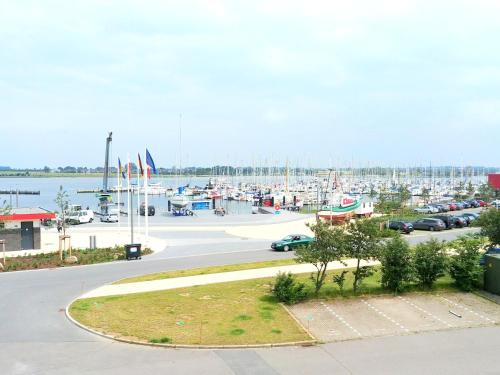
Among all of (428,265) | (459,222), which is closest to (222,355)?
(428,265)

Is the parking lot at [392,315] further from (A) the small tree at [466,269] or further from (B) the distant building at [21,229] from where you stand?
(B) the distant building at [21,229]

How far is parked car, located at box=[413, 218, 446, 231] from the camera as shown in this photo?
144 feet

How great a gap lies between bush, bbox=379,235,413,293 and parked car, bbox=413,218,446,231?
2484cm

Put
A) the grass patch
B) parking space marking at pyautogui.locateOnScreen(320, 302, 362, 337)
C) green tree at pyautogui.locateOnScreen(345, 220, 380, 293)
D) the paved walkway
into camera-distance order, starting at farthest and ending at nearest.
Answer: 1. the grass patch
2. the paved walkway
3. green tree at pyautogui.locateOnScreen(345, 220, 380, 293)
4. parking space marking at pyautogui.locateOnScreen(320, 302, 362, 337)

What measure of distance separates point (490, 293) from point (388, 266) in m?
4.64

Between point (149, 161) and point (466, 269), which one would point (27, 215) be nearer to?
point (149, 161)

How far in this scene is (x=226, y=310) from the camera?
18594 millimetres

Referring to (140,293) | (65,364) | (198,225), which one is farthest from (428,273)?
(198,225)

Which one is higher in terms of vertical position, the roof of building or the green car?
the roof of building

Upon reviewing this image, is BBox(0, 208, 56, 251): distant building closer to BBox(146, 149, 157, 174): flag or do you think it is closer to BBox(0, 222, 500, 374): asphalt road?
BBox(146, 149, 157, 174): flag

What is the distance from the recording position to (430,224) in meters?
44.4

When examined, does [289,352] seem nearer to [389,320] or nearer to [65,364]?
[389,320]

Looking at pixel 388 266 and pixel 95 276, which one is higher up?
pixel 388 266

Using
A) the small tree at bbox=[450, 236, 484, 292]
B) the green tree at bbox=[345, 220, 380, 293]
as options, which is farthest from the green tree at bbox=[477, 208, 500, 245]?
the green tree at bbox=[345, 220, 380, 293]
